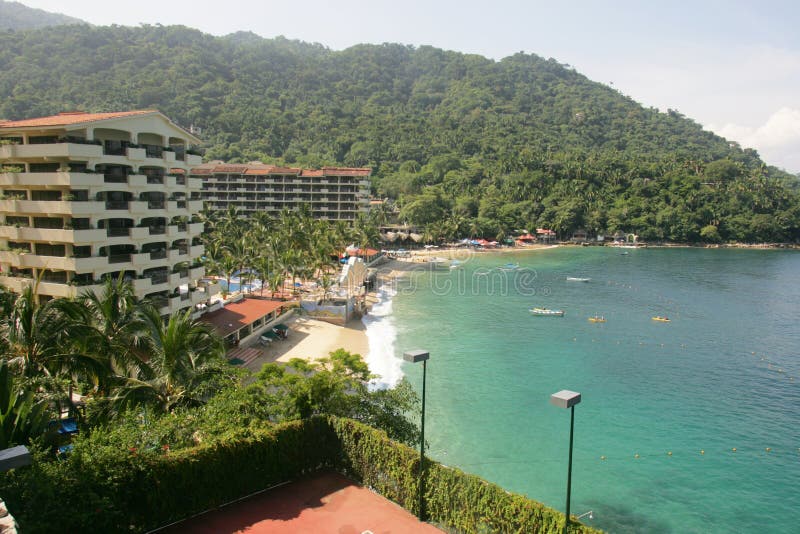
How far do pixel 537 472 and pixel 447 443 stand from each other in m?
4.37

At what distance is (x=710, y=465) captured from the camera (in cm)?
2461

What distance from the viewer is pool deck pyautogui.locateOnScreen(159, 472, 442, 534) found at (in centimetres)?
1420

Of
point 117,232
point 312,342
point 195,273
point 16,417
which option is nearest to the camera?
point 16,417

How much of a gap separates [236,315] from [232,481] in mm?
20179

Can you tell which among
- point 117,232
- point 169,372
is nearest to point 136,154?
point 117,232

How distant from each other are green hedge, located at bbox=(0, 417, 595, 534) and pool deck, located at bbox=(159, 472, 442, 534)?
29cm

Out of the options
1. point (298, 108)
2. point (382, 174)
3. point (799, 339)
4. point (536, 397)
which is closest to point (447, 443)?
point (536, 397)

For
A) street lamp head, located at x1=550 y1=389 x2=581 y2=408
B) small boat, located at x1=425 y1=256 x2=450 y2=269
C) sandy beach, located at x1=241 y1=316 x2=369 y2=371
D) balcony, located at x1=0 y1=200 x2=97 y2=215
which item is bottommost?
sandy beach, located at x1=241 y1=316 x2=369 y2=371

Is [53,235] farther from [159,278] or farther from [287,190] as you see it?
[287,190]

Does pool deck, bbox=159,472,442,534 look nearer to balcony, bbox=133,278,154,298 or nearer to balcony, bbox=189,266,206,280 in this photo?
balcony, bbox=133,278,154,298

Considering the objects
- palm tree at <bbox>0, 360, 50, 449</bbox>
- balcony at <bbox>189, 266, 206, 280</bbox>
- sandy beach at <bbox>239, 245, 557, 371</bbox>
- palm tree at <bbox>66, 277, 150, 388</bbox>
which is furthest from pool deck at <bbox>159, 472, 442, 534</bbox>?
balcony at <bbox>189, 266, 206, 280</bbox>

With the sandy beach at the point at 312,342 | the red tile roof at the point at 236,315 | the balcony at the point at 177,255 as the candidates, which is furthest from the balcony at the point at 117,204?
the sandy beach at the point at 312,342

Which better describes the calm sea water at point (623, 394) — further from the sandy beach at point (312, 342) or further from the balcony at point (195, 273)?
the balcony at point (195, 273)

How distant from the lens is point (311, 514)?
49.2 feet
